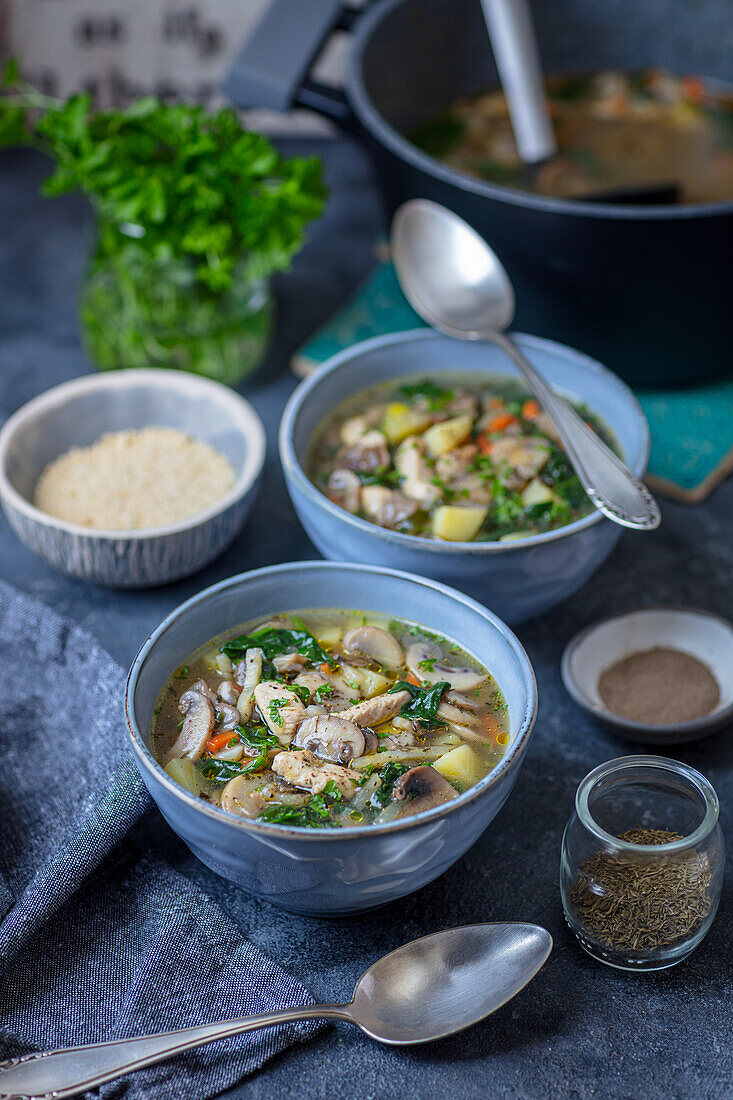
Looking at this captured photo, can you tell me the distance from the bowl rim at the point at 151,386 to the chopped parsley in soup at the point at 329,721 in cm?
31

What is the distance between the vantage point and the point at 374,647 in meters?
1.57

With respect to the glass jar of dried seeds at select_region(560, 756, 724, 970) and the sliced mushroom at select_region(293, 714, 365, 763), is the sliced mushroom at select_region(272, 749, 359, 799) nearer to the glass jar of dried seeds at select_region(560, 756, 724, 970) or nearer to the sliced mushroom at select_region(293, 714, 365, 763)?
the sliced mushroom at select_region(293, 714, 365, 763)

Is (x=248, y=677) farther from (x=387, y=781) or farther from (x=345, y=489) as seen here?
(x=345, y=489)

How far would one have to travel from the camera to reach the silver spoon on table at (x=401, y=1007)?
121cm

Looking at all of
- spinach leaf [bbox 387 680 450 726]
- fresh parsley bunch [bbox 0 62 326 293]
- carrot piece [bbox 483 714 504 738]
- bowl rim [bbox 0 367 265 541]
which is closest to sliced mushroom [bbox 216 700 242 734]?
spinach leaf [bbox 387 680 450 726]

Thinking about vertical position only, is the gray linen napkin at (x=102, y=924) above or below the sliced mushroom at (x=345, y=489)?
below

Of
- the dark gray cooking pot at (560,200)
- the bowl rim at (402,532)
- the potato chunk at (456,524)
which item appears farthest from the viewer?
the dark gray cooking pot at (560,200)

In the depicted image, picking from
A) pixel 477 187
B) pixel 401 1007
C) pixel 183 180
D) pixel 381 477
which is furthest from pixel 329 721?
pixel 183 180

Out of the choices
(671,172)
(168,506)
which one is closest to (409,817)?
(168,506)

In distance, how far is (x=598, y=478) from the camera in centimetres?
170

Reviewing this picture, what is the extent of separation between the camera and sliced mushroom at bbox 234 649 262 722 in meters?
1.47

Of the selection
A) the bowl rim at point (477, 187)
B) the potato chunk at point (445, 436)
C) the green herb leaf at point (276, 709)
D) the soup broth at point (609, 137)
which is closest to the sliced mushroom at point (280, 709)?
the green herb leaf at point (276, 709)

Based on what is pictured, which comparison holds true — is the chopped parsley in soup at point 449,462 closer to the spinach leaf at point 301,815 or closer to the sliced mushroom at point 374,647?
the sliced mushroom at point 374,647

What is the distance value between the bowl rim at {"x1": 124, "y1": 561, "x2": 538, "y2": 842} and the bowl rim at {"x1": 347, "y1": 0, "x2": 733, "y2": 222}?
76 centimetres
